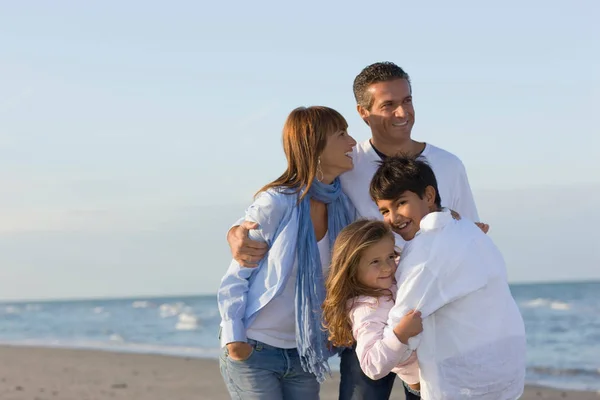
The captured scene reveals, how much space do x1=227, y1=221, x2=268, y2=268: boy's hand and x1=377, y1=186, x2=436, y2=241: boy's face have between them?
2.01ft

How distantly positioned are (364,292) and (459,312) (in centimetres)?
40

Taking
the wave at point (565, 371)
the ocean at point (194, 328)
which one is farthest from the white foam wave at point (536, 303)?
the wave at point (565, 371)

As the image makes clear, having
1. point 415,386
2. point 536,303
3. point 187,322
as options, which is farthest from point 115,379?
point 536,303

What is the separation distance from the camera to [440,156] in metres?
3.96

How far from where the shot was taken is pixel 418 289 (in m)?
2.89

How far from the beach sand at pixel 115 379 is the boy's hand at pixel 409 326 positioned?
5.28 metres

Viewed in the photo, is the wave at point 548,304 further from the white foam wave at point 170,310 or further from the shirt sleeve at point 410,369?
the shirt sleeve at point 410,369

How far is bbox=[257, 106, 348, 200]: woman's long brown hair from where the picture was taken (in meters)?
3.58

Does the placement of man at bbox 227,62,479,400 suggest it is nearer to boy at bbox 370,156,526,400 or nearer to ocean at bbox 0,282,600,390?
boy at bbox 370,156,526,400

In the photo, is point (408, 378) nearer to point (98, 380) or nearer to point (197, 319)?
point (98, 380)

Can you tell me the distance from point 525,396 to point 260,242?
533cm

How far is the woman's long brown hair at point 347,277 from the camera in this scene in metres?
3.21

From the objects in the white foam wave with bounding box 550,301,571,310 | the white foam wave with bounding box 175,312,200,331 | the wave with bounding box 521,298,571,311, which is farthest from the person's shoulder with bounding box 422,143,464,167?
the white foam wave with bounding box 550,301,571,310

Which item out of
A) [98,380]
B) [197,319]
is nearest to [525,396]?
[98,380]
